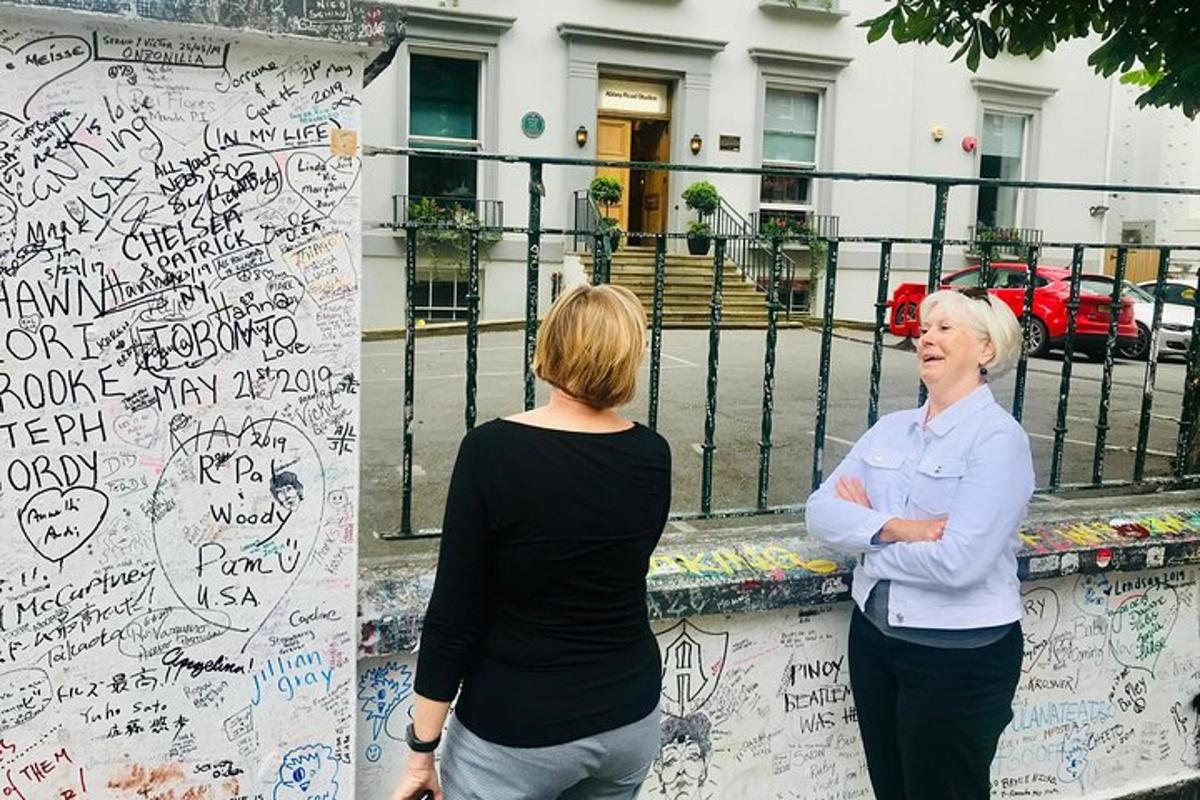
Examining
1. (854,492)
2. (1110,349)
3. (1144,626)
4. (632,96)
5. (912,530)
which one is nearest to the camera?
(912,530)

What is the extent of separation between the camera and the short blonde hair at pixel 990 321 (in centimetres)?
261

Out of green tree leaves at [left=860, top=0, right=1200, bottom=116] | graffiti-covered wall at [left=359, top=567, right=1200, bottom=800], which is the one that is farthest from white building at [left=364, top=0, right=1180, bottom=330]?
graffiti-covered wall at [left=359, top=567, right=1200, bottom=800]

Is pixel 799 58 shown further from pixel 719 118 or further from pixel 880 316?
pixel 880 316

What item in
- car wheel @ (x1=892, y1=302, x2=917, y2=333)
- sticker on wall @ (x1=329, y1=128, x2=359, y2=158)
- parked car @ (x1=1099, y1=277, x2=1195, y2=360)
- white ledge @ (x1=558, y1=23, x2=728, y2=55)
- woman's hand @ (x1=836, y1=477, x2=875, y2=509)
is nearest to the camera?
sticker on wall @ (x1=329, y1=128, x2=359, y2=158)

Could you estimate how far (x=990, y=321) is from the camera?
8.57 ft

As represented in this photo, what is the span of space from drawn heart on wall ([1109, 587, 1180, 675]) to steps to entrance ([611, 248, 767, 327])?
22.6 ft

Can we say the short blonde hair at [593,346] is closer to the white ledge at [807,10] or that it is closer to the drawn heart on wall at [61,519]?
the drawn heart on wall at [61,519]

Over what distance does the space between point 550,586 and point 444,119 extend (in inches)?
629

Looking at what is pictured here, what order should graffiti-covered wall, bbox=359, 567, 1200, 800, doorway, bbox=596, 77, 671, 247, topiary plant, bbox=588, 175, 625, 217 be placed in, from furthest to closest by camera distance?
doorway, bbox=596, 77, 671, 247 → topiary plant, bbox=588, 175, 625, 217 → graffiti-covered wall, bbox=359, 567, 1200, 800

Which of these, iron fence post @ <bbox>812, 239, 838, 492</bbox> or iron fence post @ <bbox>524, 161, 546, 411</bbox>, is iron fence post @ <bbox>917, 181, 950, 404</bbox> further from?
iron fence post @ <bbox>524, 161, 546, 411</bbox>

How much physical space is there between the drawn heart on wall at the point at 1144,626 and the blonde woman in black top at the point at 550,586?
2.11 meters

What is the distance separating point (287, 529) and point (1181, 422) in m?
3.38

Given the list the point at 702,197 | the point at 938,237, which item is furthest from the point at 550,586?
the point at 702,197

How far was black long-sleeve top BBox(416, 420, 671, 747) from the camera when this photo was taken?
1.95 m
